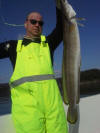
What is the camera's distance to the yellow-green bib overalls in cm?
276

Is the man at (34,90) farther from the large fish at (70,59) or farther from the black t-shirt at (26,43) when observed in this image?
the large fish at (70,59)

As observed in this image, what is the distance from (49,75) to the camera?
2906mm

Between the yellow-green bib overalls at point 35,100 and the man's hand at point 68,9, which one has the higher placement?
the man's hand at point 68,9

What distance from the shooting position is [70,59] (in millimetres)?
2982

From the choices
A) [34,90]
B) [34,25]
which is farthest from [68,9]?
[34,90]

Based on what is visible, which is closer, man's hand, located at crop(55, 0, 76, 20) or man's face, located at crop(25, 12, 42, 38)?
man's hand, located at crop(55, 0, 76, 20)

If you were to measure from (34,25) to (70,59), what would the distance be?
0.57 metres

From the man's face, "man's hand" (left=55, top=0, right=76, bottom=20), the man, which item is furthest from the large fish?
the man's face

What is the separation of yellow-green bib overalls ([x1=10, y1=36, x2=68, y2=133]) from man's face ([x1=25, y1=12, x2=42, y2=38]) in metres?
0.25

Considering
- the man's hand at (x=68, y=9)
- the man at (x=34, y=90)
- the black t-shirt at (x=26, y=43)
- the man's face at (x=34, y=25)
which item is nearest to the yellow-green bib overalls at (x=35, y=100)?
the man at (x=34, y=90)

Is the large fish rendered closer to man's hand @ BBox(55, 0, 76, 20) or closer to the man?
man's hand @ BBox(55, 0, 76, 20)

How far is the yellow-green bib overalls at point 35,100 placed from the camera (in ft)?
9.05

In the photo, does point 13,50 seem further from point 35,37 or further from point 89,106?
point 89,106

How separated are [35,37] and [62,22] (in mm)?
359
